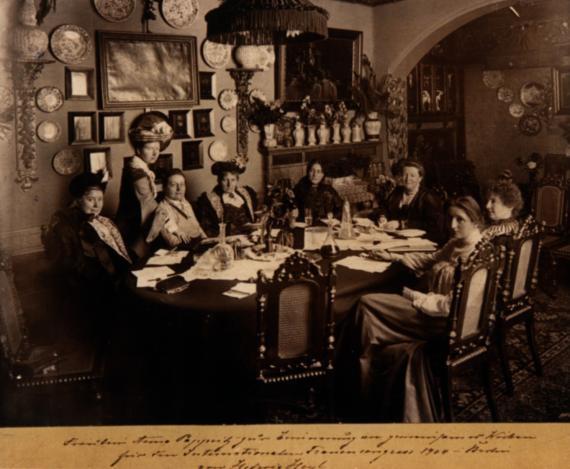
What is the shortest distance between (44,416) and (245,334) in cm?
91

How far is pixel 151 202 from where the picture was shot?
3.93 meters

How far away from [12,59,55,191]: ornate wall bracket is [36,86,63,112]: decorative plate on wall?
10 centimetres

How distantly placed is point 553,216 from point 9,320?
3.95m

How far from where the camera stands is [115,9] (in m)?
4.05

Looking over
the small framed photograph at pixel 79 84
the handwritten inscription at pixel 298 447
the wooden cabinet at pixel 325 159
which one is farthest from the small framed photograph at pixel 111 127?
the handwritten inscription at pixel 298 447

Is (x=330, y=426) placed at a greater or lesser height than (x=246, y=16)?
lesser

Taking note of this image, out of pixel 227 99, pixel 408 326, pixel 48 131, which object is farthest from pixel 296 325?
pixel 227 99

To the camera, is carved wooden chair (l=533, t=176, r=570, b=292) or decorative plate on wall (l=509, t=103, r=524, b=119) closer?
carved wooden chair (l=533, t=176, r=570, b=292)

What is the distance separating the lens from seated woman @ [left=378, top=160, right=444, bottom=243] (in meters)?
4.01

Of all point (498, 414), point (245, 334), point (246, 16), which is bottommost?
point (498, 414)

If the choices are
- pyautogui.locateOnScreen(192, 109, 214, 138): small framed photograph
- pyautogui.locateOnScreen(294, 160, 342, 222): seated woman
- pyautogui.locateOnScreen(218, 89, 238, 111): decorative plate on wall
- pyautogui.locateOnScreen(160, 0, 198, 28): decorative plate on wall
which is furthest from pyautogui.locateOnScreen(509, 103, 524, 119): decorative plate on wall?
pyautogui.locateOnScreen(160, 0, 198, 28): decorative plate on wall

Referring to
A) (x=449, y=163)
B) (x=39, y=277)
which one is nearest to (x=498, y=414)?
(x=39, y=277)

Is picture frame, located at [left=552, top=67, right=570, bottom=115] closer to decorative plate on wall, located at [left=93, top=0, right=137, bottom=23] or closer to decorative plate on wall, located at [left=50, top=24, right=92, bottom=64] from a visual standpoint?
decorative plate on wall, located at [left=93, top=0, right=137, bottom=23]

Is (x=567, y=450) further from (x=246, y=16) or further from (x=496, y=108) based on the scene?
(x=496, y=108)
